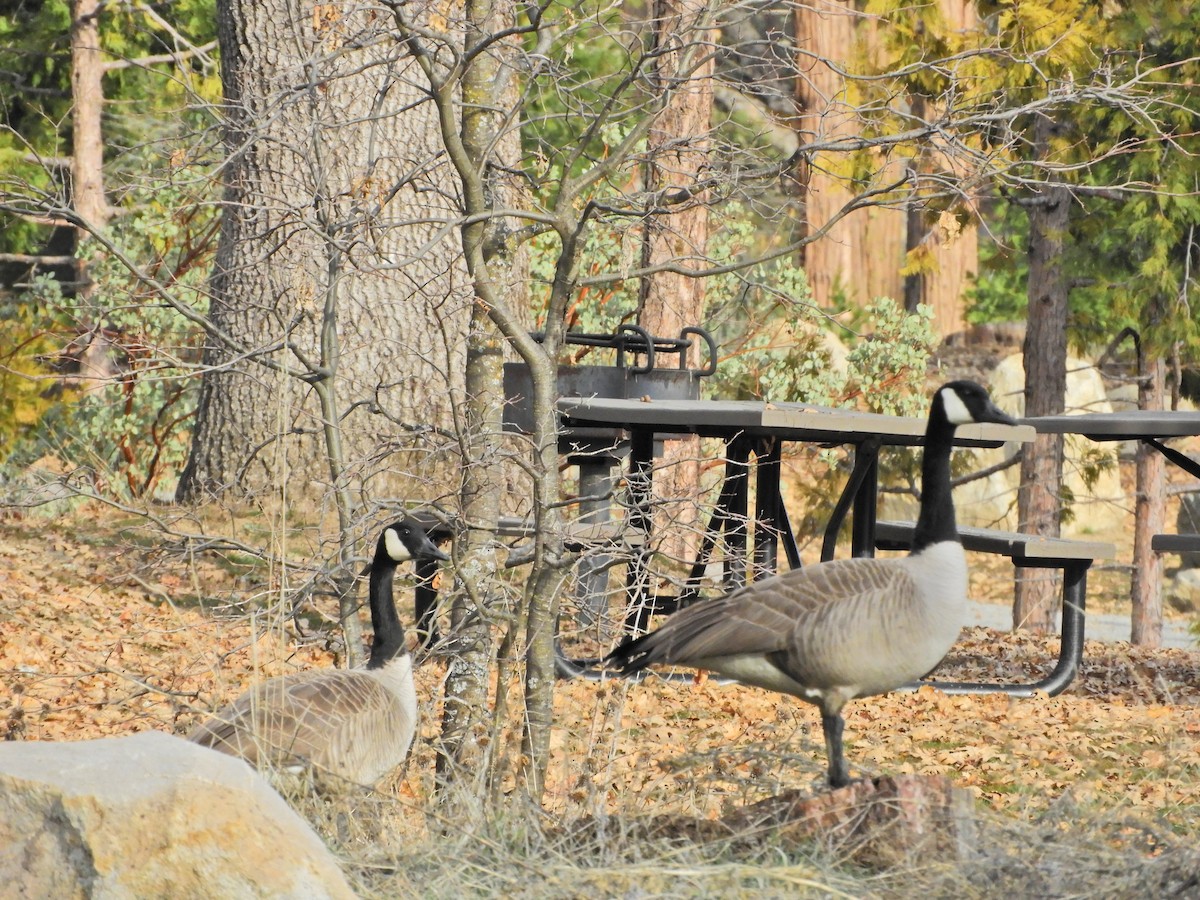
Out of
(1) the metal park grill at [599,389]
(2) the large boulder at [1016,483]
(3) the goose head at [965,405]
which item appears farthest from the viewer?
(2) the large boulder at [1016,483]

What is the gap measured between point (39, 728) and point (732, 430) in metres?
3.62

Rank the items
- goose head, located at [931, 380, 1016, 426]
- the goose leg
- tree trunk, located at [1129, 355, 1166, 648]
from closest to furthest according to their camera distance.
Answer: the goose leg, goose head, located at [931, 380, 1016, 426], tree trunk, located at [1129, 355, 1166, 648]

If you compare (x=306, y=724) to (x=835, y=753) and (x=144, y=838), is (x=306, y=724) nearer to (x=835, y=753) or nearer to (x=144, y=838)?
(x=144, y=838)

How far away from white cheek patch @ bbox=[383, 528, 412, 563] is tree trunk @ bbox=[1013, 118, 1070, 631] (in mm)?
7470

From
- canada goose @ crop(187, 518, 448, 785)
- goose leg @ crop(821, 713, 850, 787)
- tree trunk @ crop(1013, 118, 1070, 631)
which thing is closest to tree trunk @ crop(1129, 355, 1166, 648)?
tree trunk @ crop(1013, 118, 1070, 631)

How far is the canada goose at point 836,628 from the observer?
4434mm

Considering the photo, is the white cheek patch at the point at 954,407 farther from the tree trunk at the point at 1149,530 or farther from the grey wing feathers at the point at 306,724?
the tree trunk at the point at 1149,530

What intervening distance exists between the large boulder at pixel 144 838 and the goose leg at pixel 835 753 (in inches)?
65.3

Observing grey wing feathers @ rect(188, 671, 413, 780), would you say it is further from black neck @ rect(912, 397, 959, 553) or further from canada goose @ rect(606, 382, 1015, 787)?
black neck @ rect(912, 397, 959, 553)

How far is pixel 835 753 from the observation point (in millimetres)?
4602

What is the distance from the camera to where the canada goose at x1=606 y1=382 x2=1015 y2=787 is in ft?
14.5

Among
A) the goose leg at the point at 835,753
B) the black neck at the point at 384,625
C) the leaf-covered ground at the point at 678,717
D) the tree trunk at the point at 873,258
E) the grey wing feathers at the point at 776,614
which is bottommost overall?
the leaf-covered ground at the point at 678,717

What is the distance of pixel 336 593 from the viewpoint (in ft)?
20.3

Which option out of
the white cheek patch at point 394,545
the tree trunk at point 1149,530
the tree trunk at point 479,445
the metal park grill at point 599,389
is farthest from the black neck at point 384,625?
the tree trunk at point 1149,530
